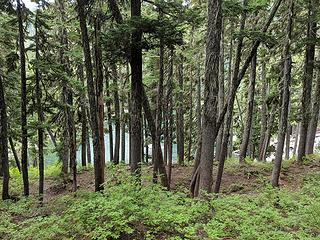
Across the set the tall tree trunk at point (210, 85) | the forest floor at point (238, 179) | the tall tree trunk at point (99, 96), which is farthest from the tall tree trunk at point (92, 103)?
the tall tree trunk at point (210, 85)

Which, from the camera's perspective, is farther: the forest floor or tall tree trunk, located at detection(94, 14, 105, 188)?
the forest floor

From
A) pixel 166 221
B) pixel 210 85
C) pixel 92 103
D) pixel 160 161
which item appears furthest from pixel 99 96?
pixel 166 221

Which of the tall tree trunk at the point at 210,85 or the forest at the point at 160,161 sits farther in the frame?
the tall tree trunk at the point at 210,85

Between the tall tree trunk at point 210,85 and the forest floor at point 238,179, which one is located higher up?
the tall tree trunk at point 210,85

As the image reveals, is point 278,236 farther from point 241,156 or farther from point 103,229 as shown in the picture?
point 241,156

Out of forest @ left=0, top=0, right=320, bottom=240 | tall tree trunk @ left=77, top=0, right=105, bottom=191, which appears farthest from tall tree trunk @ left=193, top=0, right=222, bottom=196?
tall tree trunk @ left=77, top=0, right=105, bottom=191

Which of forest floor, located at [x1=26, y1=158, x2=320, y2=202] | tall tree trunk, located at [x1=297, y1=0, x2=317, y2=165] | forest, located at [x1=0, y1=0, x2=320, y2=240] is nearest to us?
forest, located at [x1=0, y1=0, x2=320, y2=240]

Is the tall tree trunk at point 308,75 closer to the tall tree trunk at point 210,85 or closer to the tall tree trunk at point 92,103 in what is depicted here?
the tall tree trunk at point 210,85

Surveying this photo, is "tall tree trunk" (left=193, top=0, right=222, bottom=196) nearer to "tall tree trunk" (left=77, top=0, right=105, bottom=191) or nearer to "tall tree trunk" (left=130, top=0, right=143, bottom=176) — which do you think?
"tall tree trunk" (left=130, top=0, right=143, bottom=176)

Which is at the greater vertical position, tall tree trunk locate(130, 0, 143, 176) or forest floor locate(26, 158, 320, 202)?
tall tree trunk locate(130, 0, 143, 176)

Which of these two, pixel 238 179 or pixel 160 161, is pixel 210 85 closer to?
pixel 160 161

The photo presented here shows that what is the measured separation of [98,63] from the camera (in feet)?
36.0

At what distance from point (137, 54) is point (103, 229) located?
6.53 meters

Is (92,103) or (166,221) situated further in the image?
(92,103)
